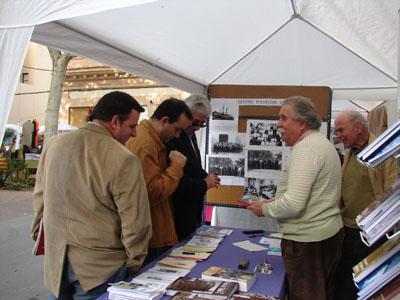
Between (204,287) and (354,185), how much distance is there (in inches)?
58.3

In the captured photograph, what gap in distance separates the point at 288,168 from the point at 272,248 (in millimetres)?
779

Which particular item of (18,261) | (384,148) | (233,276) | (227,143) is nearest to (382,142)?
(384,148)

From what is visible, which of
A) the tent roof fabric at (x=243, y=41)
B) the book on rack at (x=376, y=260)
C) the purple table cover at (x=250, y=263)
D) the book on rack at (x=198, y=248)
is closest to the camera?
the book on rack at (x=376, y=260)

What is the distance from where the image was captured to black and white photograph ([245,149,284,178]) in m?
3.90

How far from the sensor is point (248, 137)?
3996 millimetres

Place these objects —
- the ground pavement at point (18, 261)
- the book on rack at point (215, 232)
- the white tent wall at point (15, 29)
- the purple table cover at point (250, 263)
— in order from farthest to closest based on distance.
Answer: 1. the ground pavement at point (18, 261)
2. the book on rack at point (215, 232)
3. the purple table cover at point (250, 263)
4. the white tent wall at point (15, 29)

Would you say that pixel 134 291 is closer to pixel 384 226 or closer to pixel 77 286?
pixel 77 286

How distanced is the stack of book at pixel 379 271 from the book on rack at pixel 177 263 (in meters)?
1.09

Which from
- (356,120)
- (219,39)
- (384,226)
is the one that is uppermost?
(219,39)

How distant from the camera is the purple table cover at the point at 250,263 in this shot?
183 centimetres

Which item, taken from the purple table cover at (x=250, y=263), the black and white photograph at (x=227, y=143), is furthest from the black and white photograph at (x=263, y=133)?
the purple table cover at (x=250, y=263)

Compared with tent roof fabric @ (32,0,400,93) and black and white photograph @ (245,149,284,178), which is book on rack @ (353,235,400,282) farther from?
black and white photograph @ (245,149,284,178)

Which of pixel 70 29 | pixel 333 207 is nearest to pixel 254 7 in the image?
pixel 70 29

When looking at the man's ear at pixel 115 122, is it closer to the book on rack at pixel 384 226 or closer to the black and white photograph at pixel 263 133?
the book on rack at pixel 384 226
